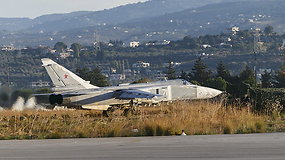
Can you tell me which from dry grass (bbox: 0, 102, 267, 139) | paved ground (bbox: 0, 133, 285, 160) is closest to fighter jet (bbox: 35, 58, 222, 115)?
dry grass (bbox: 0, 102, 267, 139)

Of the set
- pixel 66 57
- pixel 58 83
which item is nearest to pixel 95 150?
pixel 58 83

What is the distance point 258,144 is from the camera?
55.2 feet

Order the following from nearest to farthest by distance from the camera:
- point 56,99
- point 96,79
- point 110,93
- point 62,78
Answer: point 56,99
point 110,93
point 62,78
point 96,79

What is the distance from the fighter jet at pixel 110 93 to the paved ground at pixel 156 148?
18.9m

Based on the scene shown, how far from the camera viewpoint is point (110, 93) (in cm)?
4031

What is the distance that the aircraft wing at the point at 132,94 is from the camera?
129 ft

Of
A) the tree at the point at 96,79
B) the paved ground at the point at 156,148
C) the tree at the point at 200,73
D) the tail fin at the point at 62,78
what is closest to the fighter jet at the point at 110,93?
the tail fin at the point at 62,78

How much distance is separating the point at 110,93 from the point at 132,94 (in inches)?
49.2

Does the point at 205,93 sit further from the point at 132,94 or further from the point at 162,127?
the point at 162,127

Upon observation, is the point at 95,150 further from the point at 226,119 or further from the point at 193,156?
the point at 226,119

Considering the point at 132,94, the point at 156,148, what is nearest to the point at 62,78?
the point at 132,94

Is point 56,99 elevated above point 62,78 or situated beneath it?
situated beneath

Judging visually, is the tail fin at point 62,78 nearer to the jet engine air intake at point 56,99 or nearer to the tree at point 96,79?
the jet engine air intake at point 56,99

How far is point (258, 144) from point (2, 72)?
14509 cm
